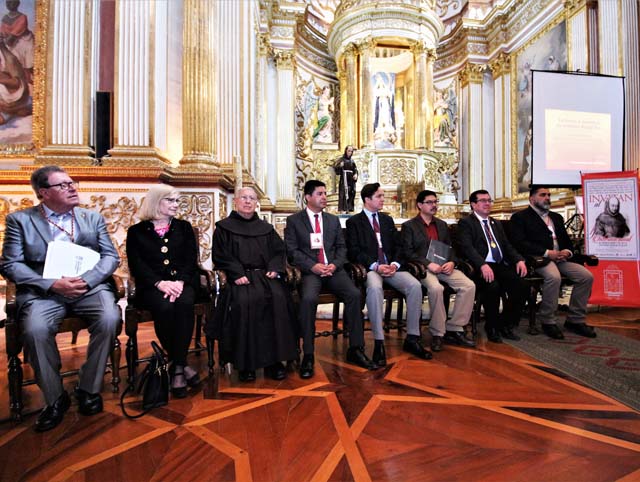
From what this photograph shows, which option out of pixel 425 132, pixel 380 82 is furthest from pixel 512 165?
pixel 380 82

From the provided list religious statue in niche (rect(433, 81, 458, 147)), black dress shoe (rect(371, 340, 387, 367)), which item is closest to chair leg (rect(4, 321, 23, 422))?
black dress shoe (rect(371, 340, 387, 367))

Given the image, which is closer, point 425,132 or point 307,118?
point 425,132

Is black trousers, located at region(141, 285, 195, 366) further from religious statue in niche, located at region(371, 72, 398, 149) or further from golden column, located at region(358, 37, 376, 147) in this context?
religious statue in niche, located at region(371, 72, 398, 149)

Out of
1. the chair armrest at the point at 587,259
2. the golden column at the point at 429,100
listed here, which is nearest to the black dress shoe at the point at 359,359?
the chair armrest at the point at 587,259

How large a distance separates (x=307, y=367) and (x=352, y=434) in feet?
2.75

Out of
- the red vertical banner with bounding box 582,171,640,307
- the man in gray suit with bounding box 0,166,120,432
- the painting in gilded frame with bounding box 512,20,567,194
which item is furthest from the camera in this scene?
the painting in gilded frame with bounding box 512,20,567,194

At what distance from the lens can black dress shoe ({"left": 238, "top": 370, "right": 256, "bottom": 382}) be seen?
249cm

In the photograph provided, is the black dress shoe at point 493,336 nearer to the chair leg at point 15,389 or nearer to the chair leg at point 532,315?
the chair leg at point 532,315

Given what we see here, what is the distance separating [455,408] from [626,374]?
1382mm

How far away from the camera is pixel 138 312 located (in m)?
2.37

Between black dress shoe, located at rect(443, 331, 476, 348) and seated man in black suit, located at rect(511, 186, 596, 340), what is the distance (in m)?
0.90

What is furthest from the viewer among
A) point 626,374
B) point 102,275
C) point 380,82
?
point 380,82

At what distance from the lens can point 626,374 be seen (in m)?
2.51

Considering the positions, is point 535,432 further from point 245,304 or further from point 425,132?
point 425,132
